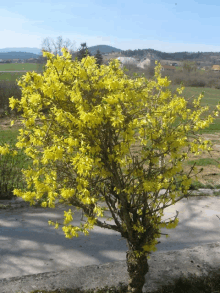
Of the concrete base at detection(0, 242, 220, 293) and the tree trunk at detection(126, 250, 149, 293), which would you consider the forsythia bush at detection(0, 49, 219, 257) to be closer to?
the tree trunk at detection(126, 250, 149, 293)

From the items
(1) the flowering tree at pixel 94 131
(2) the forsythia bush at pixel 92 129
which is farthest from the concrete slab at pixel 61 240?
(2) the forsythia bush at pixel 92 129

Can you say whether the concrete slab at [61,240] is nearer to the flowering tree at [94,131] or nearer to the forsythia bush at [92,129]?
the flowering tree at [94,131]

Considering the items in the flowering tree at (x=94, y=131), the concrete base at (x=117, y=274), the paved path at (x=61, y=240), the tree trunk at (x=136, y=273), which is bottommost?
the paved path at (x=61, y=240)

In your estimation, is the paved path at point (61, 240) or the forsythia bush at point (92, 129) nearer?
the forsythia bush at point (92, 129)

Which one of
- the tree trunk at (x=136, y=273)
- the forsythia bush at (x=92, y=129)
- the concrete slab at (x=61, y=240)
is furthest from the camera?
the concrete slab at (x=61, y=240)

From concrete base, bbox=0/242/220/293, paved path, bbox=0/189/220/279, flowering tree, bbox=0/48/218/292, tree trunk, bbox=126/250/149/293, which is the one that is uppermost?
flowering tree, bbox=0/48/218/292

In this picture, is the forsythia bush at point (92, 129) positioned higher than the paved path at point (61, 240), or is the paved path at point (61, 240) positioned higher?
the forsythia bush at point (92, 129)

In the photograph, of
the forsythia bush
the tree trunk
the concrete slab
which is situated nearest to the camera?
the forsythia bush

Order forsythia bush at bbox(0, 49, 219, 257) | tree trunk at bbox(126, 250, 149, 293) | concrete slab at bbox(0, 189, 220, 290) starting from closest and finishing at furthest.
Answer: forsythia bush at bbox(0, 49, 219, 257) < tree trunk at bbox(126, 250, 149, 293) < concrete slab at bbox(0, 189, 220, 290)

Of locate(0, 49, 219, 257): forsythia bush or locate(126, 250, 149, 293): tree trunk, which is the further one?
locate(126, 250, 149, 293): tree trunk

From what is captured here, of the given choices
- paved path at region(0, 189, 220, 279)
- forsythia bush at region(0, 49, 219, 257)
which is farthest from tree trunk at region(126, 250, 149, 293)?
paved path at region(0, 189, 220, 279)

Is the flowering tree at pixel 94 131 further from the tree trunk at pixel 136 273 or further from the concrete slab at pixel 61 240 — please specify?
the concrete slab at pixel 61 240

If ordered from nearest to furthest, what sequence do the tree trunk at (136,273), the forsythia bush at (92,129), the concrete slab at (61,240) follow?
the forsythia bush at (92,129) < the tree trunk at (136,273) < the concrete slab at (61,240)

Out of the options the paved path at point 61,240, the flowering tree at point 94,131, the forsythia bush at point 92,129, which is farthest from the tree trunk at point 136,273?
the paved path at point 61,240
